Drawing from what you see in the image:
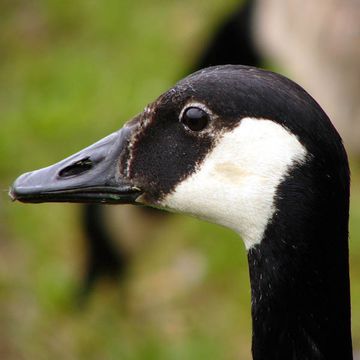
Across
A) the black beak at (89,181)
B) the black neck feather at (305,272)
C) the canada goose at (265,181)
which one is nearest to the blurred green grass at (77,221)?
the black beak at (89,181)

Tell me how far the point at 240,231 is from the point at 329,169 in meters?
0.35

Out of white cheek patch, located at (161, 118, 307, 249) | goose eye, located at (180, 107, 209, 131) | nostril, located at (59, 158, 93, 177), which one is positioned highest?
goose eye, located at (180, 107, 209, 131)

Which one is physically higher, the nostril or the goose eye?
the goose eye

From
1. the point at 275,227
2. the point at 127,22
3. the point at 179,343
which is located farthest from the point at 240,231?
the point at 127,22

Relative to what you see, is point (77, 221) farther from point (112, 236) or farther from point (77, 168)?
point (77, 168)

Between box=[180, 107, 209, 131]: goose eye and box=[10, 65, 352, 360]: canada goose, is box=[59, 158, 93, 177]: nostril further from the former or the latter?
box=[180, 107, 209, 131]: goose eye

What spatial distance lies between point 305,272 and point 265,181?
0.94 ft

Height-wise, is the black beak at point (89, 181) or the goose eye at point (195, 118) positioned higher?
the goose eye at point (195, 118)

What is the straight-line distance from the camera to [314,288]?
2818 millimetres

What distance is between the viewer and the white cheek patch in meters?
2.73

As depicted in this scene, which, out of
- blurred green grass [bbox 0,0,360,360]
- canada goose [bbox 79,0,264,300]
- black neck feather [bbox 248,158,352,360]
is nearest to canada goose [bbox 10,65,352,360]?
black neck feather [bbox 248,158,352,360]

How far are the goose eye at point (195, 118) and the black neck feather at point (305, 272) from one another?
1.06ft

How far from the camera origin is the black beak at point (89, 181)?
310 centimetres

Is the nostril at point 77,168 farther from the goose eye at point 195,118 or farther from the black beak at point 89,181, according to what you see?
the goose eye at point 195,118
